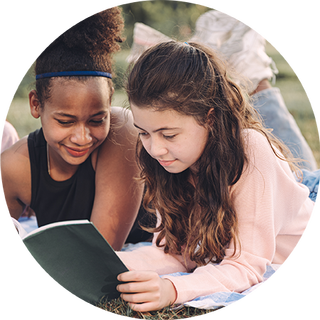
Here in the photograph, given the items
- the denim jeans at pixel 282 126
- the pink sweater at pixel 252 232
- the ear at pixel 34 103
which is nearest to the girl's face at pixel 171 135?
the pink sweater at pixel 252 232

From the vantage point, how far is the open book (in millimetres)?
1193

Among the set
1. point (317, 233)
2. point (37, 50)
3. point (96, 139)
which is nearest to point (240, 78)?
point (96, 139)

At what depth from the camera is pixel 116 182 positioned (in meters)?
1.98

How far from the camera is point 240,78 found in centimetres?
169

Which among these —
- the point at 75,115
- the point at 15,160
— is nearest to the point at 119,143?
the point at 75,115

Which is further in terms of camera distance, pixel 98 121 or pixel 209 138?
pixel 98 121

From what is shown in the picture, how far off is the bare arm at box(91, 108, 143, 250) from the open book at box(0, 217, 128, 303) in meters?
0.57

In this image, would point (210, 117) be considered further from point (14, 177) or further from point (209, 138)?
point (14, 177)

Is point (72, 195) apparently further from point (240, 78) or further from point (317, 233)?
point (317, 233)

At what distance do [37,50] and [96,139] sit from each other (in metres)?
0.49

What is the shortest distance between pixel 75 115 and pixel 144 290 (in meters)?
0.82

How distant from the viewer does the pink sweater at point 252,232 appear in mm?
1449

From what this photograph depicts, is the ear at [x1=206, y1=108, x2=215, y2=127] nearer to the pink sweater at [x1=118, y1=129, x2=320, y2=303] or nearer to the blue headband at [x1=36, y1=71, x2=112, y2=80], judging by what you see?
the pink sweater at [x1=118, y1=129, x2=320, y2=303]

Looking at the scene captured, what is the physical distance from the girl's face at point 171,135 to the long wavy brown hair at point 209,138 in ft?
0.08
